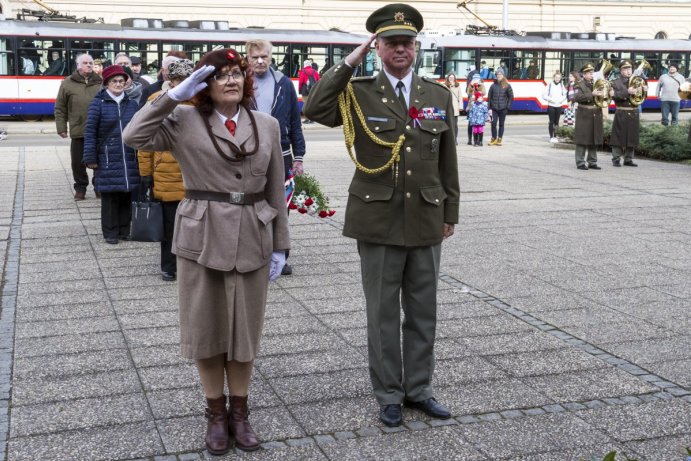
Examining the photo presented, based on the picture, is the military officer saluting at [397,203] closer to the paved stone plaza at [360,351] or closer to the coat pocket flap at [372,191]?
the coat pocket flap at [372,191]

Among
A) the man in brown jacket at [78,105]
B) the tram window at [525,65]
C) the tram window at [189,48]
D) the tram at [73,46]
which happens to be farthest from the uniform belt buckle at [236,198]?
the tram window at [525,65]

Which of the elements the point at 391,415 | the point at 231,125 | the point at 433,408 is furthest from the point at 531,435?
the point at 231,125

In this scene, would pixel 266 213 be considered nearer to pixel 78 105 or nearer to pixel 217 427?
pixel 217 427

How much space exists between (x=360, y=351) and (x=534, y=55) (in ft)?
102

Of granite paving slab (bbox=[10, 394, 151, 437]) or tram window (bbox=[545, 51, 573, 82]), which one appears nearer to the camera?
granite paving slab (bbox=[10, 394, 151, 437])

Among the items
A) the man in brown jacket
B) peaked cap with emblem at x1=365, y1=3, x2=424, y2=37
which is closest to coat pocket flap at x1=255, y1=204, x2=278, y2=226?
peaked cap with emblem at x1=365, y1=3, x2=424, y2=37

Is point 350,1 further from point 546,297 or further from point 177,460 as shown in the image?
point 177,460

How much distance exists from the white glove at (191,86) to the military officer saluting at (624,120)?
13606 millimetres

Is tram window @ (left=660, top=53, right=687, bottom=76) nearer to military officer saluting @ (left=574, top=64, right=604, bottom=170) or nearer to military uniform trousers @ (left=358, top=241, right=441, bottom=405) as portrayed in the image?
military officer saluting @ (left=574, top=64, right=604, bottom=170)

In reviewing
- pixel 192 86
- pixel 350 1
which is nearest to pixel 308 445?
pixel 192 86

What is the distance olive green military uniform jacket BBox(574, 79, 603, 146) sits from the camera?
1608 centimetres

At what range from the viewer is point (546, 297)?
24.2 ft

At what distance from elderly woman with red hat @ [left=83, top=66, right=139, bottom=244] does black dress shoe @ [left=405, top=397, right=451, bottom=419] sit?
550cm

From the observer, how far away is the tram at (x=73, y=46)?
28.7 meters
